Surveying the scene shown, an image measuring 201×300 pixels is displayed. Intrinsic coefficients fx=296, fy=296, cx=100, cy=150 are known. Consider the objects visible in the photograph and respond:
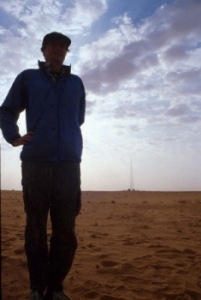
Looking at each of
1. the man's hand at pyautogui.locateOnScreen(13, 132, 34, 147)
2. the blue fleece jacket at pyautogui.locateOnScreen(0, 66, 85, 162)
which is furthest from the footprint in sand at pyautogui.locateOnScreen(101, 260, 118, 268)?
the man's hand at pyautogui.locateOnScreen(13, 132, 34, 147)

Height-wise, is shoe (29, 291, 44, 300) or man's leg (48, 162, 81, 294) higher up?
man's leg (48, 162, 81, 294)

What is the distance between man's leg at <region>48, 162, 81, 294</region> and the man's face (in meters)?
1.12

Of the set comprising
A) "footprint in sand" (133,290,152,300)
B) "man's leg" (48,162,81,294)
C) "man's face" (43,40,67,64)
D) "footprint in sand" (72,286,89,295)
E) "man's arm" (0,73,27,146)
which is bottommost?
"footprint in sand" (133,290,152,300)

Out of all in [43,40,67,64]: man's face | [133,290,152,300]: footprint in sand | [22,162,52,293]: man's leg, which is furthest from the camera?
[133,290,152,300]: footprint in sand

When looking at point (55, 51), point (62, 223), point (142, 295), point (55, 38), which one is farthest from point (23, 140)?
point (142, 295)

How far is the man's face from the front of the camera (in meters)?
3.13

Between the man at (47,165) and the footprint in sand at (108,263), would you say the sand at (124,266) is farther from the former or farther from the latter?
the man at (47,165)

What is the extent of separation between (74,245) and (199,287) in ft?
5.79

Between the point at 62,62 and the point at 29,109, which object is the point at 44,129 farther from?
the point at 62,62

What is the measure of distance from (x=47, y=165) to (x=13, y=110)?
67cm

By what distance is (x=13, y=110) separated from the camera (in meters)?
2.98

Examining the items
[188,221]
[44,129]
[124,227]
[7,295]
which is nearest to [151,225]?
[124,227]

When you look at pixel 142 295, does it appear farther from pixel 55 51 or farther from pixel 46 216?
pixel 55 51

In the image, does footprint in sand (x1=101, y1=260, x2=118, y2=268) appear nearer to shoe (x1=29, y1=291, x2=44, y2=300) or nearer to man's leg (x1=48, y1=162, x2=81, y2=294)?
man's leg (x1=48, y1=162, x2=81, y2=294)
